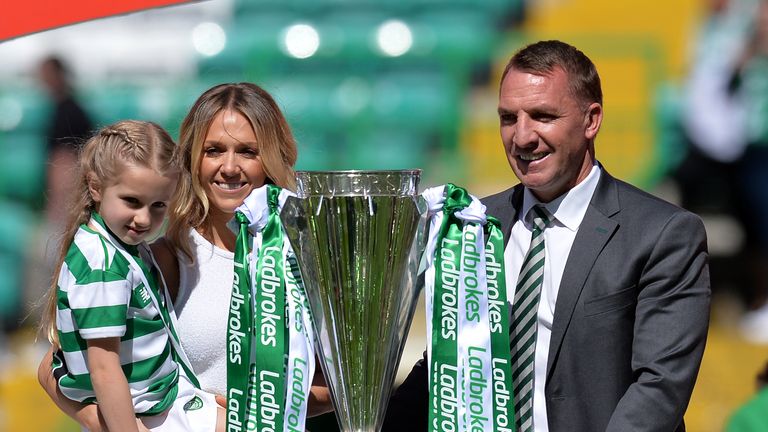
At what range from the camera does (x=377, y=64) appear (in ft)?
16.1

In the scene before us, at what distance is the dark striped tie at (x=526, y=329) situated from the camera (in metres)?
1.92

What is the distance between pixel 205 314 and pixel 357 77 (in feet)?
9.59

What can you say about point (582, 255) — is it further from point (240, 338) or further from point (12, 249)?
point (12, 249)

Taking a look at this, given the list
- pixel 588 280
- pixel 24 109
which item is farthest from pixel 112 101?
pixel 588 280

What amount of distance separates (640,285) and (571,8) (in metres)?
3.04

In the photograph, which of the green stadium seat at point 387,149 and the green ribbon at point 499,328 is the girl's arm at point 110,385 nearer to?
the green ribbon at point 499,328

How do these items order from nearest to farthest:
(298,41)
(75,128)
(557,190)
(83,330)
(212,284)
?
(83,330), (557,190), (212,284), (75,128), (298,41)

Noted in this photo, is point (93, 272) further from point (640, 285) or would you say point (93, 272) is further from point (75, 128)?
point (75, 128)

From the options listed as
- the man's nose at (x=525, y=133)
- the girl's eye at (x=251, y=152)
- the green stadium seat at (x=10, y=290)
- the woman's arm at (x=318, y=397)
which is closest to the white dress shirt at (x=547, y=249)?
the man's nose at (x=525, y=133)

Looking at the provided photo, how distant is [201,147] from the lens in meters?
2.15

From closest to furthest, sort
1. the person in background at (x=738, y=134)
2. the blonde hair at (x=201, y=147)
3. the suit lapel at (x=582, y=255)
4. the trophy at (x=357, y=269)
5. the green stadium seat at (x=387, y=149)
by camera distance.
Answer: the trophy at (x=357, y=269) < the suit lapel at (x=582, y=255) < the blonde hair at (x=201, y=147) < the person in background at (x=738, y=134) < the green stadium seat at (x=387, y=149)

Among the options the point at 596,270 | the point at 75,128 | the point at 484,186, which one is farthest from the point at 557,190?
the point at 75,128

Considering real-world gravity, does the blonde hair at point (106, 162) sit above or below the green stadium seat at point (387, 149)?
below

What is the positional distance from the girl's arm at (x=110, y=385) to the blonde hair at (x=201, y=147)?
35 cm
